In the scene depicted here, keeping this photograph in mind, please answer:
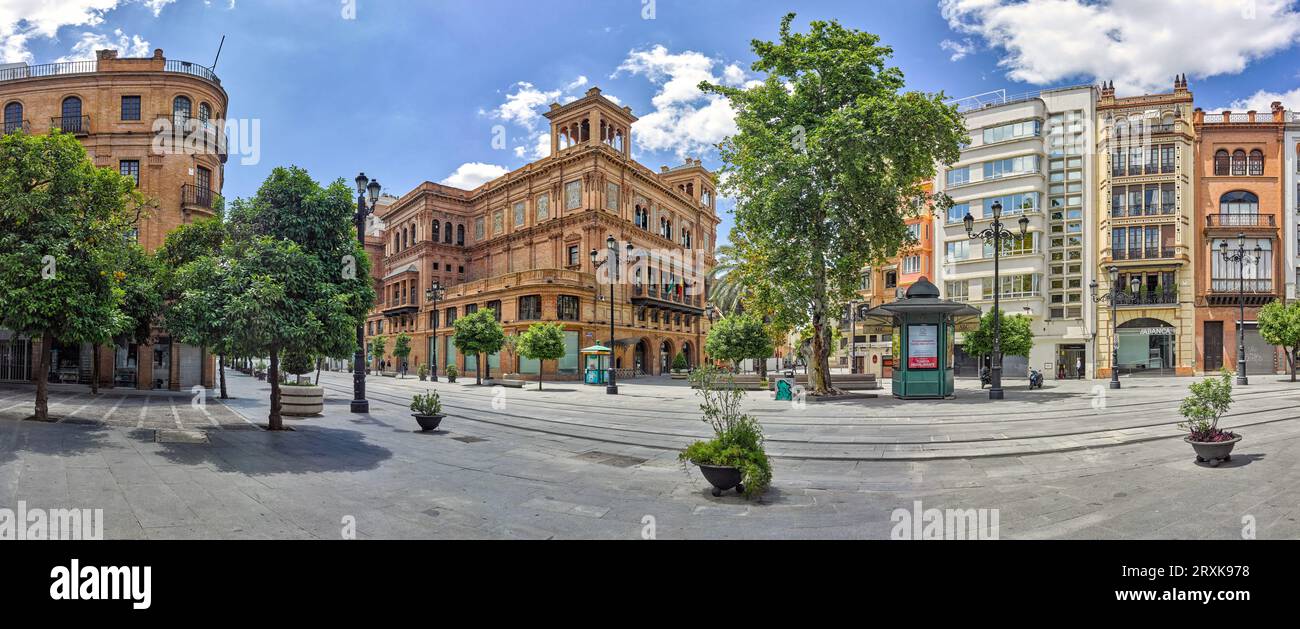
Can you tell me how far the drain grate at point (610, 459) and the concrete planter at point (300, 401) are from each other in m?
9.13

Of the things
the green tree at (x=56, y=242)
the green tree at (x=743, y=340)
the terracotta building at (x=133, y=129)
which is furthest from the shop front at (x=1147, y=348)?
the terracotta building at (x=133, y=129)

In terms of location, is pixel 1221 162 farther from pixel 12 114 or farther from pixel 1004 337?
pixel 12 114

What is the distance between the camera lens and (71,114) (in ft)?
96.9

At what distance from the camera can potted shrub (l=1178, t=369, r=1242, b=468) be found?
946 centimetres

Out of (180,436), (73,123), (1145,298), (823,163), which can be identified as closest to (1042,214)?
(1145,298)

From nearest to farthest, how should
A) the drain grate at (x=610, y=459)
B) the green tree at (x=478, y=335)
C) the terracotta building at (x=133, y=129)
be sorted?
the drain grate at (x=610, y=459) < the terracotta building at (x=133, y=129) < the green tree at (x=478, y=335)

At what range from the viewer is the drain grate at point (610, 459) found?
1041 cm

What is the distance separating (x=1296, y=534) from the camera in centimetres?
627

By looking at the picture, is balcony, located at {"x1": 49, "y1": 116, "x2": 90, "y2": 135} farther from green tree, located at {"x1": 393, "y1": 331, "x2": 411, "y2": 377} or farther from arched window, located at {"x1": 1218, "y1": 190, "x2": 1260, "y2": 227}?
arched window, located at {"x1": 1218, "y1": 190, "x2": 1260, "y2": 227}

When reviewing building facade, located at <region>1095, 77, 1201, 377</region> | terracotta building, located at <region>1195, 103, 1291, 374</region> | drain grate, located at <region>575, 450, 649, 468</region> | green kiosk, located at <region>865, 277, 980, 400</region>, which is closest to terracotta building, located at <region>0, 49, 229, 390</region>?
drain grate, located at <region>575, 450, 649, 468</region>

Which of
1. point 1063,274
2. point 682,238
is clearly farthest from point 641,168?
point 1063,274

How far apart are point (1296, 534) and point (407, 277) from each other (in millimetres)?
64253

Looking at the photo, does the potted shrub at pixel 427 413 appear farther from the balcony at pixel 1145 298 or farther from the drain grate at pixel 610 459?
the balcony at pixel 1145 298

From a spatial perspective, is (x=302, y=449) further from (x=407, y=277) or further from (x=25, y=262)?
(x=407, y=277)
